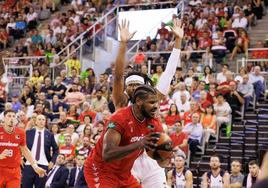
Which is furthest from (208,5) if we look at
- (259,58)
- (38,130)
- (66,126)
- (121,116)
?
(121,116)

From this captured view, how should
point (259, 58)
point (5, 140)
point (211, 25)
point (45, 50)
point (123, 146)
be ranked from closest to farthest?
point (123, 146) < point (5, 140) < point (259, 58) < point (211, 25) < point (45, 50)

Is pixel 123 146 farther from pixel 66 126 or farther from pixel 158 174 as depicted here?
pixel 66 126

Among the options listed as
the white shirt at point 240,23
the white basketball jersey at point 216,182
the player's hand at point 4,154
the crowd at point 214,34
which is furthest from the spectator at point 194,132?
the white shirt at point 240,23

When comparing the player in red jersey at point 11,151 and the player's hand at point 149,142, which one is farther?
the player in red jersey at point 11,151

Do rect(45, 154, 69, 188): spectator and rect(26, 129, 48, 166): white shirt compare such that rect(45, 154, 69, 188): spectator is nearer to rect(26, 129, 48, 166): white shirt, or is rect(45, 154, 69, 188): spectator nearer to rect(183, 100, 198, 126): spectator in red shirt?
rect(26, 129, 48, 166): white shirt

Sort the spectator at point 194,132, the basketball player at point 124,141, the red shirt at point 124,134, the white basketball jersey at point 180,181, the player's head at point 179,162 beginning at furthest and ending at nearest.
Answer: the spectator at point 194,132, the player's head at point 179,162, the white basketball jersey at point 180,181, the red shirt at point 124,134, the basketball player at point 124,141

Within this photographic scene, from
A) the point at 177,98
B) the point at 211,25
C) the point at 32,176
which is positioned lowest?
the point at 32,176

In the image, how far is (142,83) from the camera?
303 inches

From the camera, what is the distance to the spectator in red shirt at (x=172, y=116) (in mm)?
16844

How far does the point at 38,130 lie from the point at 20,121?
3.48m

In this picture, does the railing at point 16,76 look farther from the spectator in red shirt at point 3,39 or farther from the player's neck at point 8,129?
the player's neck at point 8,129

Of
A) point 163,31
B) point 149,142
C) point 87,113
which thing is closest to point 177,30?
point 149,142

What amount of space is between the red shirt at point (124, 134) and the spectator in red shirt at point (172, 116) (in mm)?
9803

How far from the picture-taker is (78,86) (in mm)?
20562
